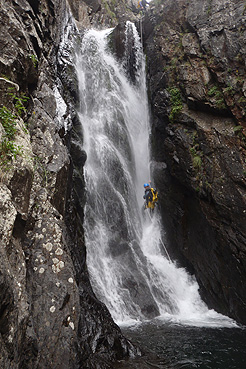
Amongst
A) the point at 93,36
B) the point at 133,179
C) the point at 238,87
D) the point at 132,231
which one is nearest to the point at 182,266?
the point at 132,231

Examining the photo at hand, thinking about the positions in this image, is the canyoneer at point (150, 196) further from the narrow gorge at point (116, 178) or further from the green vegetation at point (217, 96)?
the green vegetation at point (217, 96)

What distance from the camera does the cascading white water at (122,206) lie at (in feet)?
36.9

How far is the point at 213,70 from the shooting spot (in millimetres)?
12320

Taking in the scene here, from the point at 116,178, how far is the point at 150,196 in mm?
2157

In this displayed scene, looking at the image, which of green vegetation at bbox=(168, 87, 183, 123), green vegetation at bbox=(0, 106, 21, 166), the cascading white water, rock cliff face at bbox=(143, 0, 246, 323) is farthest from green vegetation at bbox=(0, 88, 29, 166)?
green vegetation at bbox=(168, 87, 183, 123)

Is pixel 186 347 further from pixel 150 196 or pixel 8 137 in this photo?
pixel 150 196

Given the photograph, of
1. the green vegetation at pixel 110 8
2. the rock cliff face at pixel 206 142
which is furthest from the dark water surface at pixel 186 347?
the green vegetation at pixel 110 8

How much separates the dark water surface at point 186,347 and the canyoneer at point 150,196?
631 cm

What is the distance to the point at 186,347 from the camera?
7.66 m

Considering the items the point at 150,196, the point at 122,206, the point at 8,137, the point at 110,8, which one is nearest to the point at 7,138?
the point at 8,137

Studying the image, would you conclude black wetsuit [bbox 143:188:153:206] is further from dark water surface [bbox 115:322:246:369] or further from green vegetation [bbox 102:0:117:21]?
green vegetation [bbox 102:0:117:21]

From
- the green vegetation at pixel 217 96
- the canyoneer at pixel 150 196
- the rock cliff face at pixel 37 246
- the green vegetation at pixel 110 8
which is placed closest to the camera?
the rock cliff face at pixel 37 246

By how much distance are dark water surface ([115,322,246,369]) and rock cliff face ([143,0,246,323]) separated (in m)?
2.38

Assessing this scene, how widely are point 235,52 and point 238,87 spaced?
192 cm
